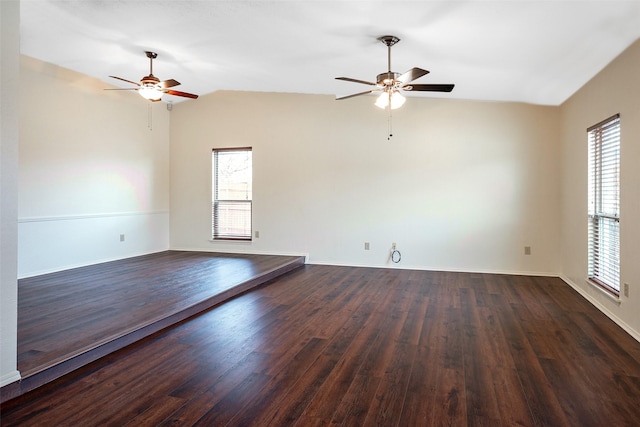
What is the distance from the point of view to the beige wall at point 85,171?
504 cm

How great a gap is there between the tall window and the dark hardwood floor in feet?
1.44

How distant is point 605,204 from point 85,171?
674 cm

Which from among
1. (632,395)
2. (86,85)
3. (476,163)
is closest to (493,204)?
(476,163)

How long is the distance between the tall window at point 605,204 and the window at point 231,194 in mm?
5192

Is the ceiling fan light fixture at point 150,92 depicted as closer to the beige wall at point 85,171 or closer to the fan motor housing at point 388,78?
the beige wall at point 85,171

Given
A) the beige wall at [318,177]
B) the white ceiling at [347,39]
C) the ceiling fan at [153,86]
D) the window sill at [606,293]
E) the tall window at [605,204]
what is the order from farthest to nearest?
the beige wall at [318,177] → the ceiling fan at [153,86] → the tall window at [605,204] → the window sill at [606,293] → the white ceiling at [347,39]

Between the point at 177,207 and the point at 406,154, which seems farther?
the point at 177,207

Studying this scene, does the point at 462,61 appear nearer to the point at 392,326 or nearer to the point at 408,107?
the point at 408,107

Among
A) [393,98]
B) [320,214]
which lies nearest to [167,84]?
[393,98]

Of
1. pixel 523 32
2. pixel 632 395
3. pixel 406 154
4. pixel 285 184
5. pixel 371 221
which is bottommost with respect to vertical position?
pixel 632 395

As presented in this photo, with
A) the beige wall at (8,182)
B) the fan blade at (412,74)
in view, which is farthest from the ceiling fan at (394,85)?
the beige wall at (8,182)

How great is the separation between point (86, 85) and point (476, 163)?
6001 mm

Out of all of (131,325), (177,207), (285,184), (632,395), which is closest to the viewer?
(632,395)

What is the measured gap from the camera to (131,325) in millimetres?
3119
